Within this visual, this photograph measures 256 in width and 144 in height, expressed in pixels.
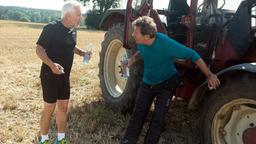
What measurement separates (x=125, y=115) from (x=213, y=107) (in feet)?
6.38

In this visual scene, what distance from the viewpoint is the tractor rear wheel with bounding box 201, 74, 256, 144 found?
3.63m

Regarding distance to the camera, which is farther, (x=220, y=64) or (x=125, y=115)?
(x=125, y=115)

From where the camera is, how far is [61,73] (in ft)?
13.2

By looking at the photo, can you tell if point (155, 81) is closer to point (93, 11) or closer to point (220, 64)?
point (220, 64)

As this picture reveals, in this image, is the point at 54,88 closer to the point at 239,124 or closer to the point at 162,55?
the point at 162,55

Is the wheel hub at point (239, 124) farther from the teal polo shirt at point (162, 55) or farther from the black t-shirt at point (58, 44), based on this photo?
the black t-shirt at point (58, 44)

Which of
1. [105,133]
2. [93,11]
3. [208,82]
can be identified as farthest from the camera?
[93,11]

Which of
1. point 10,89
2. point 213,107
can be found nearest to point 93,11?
point 10,89

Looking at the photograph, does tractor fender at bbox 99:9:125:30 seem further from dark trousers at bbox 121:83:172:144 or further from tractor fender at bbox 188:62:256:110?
tractor fender at bbox 188:62:256:110

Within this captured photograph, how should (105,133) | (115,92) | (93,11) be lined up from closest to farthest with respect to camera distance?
(105,133) → (115,92) → (93,11)

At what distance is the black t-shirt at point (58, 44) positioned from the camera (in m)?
4.07

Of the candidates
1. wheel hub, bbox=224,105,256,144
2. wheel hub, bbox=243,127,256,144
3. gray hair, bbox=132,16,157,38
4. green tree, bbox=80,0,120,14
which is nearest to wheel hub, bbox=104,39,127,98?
gray hair, bbox=132,16,157,38

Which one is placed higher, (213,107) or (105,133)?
(213,107)

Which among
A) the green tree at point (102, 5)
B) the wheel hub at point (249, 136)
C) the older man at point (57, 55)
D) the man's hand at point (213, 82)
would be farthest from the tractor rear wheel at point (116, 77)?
the green tree at point (102, 5)
